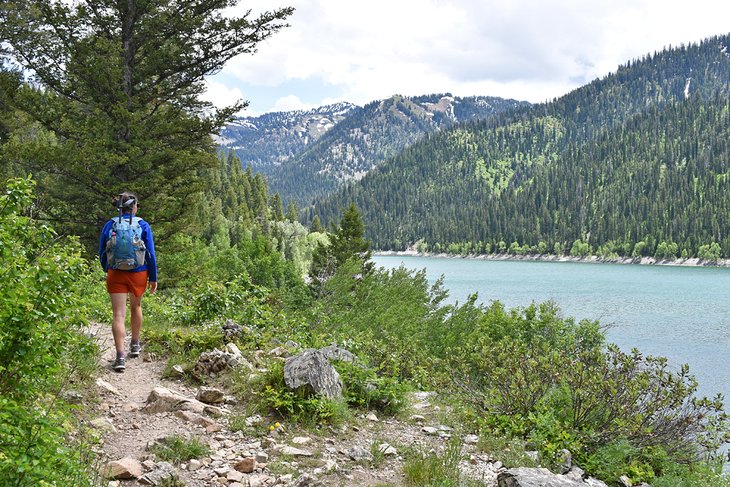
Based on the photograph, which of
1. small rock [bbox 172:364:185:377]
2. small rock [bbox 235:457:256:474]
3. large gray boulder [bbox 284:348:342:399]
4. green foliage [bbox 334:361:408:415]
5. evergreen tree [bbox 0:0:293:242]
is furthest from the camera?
evergreen tree [bbox 0:0:293:242]

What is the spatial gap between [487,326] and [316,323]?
1027cm

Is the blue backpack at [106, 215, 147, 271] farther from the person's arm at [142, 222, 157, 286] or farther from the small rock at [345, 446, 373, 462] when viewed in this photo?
the small rock at [345, 446, 373, 462]

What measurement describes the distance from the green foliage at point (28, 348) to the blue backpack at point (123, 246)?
3.16 m

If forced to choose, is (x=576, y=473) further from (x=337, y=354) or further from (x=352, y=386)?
(x=337, y=354)

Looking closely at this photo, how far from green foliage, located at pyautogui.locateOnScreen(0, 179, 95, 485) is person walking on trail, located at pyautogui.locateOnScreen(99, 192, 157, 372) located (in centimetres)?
319

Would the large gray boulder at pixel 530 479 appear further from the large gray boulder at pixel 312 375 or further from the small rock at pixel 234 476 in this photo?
the small rock at pixel 234 476

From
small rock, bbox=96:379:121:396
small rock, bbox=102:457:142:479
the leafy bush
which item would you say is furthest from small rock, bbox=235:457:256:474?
the leafy bush

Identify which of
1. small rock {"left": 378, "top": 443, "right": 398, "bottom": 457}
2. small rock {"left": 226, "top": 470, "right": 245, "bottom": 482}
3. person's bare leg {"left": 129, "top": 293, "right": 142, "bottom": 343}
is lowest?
small rock {"left": 378, "top": 443, "right": 398, "bottom": 457}

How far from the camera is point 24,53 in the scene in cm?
1482

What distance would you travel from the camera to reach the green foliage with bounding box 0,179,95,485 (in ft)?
10.4

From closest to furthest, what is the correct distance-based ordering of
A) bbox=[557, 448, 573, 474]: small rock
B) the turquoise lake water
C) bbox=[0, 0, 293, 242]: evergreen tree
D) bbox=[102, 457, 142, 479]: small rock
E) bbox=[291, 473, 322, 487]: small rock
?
1. bbox=[102, 457, 142, 479]: small rock
2. bbox=[291, 473, 322, 487]: small rock
3. bbox=[557, 448, 573, 474]: small rock
4. bbox=[0, 0, 293, 242]: evergreen tree
5. the turquoise lake water

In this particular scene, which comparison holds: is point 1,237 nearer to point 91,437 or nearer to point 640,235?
point 91,437

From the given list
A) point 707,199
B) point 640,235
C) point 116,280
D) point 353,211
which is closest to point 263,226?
point 353,211

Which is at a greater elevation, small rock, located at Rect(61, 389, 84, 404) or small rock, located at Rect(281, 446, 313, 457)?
small rock, located at Rect(61, 389, 84, 404)
